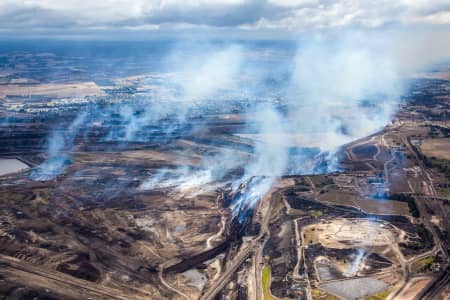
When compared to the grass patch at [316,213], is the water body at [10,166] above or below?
above

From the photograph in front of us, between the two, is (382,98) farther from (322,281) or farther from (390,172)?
(322,281)

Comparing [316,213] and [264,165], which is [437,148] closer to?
[264,165]

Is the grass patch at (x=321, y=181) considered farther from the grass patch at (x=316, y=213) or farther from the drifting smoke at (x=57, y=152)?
the drifting smoke at (x=57, y=152)

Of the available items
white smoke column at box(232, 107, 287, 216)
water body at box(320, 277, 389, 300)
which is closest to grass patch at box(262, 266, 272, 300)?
water body at box(320, 277, 389, 300)

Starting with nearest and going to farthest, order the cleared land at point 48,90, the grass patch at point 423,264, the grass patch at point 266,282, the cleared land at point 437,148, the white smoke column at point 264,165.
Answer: the grass patch at point 266,282
the grass patch at point 423,264
the white smoke column at point 264,165
the cleared land at point 437,148
the cleared land at point 48,90

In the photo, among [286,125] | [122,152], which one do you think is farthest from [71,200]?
[286,125]

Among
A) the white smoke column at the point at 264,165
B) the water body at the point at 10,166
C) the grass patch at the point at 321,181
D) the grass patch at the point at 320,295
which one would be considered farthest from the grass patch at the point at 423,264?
the water body at the point at 10,166
